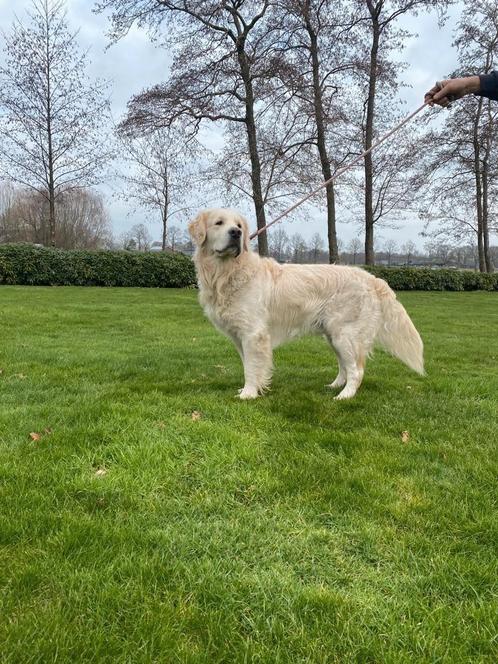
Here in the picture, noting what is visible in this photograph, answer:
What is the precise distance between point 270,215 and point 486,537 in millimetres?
21488

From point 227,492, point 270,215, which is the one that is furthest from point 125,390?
point 270,215

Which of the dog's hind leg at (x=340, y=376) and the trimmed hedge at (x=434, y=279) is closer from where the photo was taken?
the dog's hind leg at (x=340, y=376)

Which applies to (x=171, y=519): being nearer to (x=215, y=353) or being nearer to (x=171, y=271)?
(x=215, y=353)

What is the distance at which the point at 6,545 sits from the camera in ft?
6.56

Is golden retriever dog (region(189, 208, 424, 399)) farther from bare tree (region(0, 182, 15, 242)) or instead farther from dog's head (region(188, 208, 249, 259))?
bare tree (region(0, 182, 15, 242))

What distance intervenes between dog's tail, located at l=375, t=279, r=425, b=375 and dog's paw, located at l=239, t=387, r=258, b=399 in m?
1.56

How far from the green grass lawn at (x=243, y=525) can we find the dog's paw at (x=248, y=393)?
15cm

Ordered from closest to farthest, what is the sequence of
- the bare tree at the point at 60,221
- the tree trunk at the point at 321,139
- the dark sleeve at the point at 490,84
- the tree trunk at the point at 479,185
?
the dark sleeve at the point at 490,84
the tree trunk at the point at 321,139
the tree trunk at the point at 479,185
the bare tree at the point at 60,221

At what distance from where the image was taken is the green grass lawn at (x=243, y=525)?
1.58 meters

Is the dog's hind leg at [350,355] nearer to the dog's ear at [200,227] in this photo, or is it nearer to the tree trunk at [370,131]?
the dog's ear at [200,227]

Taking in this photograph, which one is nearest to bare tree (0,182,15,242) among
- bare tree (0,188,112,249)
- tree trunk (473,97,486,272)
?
bare tree (0,188,112,249)

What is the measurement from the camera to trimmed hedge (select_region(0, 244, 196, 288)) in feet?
57.7

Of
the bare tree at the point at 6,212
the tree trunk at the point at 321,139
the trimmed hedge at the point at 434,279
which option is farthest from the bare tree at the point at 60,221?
the trimmed hedge at the point at 434,279

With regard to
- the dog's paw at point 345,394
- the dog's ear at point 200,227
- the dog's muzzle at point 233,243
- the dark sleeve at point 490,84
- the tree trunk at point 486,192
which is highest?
the tree trunk at point 486,192
